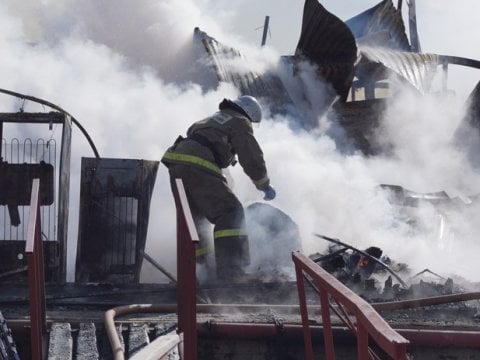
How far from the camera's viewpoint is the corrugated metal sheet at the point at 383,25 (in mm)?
19734

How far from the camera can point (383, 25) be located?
A: 67.3 feet

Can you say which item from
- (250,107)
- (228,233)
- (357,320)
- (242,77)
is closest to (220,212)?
(228,233)

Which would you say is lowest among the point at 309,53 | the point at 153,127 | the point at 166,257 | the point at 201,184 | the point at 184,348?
the point at 184,348

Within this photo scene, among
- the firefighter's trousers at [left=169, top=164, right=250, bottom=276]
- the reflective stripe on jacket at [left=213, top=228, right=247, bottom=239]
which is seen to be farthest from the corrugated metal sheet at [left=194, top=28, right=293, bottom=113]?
the reflective stripe on jacket at [left=213, top=228, right=247, bottom=239]

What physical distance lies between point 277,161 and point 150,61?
4067 millimetres

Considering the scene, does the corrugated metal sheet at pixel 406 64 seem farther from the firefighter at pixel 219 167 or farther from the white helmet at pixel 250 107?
the firefighter at pixel 219 167

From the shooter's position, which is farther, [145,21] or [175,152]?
[145,21]

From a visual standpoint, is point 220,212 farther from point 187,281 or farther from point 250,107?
point 187,281

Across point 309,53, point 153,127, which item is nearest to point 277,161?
point 153,127

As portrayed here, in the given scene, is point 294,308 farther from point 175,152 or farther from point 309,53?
point 309,53

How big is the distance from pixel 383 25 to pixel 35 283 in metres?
18.2

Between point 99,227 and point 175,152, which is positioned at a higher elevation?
point 175,152

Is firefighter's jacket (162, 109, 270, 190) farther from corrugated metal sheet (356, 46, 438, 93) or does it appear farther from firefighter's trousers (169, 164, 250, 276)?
corrugated metal sheet (356, 46, 438, 93)

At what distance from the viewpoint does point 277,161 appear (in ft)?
30.7
